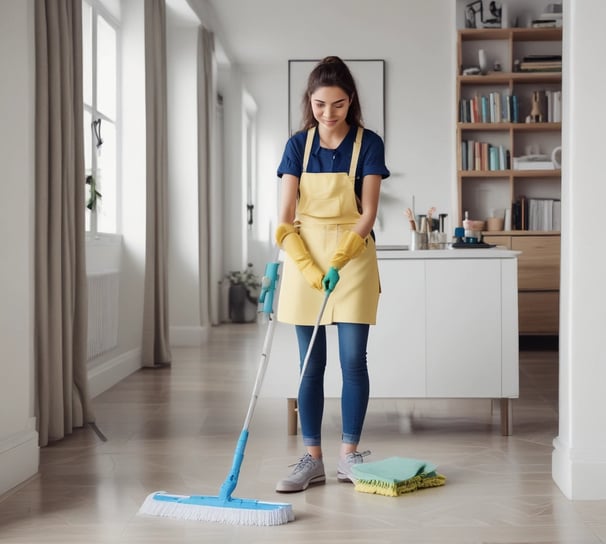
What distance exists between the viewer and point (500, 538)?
7.59 ft

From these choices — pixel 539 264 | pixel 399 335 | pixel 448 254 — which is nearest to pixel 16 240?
pixel 399 335

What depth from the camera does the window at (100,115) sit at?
16.7ft

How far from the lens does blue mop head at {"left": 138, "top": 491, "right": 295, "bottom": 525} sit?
2.40m

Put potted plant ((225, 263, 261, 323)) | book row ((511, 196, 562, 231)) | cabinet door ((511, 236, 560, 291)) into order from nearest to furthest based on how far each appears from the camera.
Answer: cabinet door ((511, 236, 560, 291)) → book row ((511, 196, 562, 231)) → potted plant ((225, 263, 261, 323))

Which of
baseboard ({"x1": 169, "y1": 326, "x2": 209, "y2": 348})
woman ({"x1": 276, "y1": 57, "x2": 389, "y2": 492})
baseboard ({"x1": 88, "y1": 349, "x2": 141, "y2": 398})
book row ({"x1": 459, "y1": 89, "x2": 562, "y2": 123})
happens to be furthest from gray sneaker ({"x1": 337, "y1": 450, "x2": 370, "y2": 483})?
book row ({"x1": 459, "y1": 89, "x2": 562, "y2": 123})

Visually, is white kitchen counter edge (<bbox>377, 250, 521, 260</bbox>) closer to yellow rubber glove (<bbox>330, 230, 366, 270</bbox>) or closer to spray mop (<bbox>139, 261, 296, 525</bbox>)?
yellow rubber glove (<bbox>330, 230, 366, 270</bbox>)

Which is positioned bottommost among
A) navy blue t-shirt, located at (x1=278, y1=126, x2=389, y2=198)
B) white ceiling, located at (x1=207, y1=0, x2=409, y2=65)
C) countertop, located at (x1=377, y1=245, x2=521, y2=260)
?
countertop, located at (x1=377, y1=245, x2=521, y2=260)

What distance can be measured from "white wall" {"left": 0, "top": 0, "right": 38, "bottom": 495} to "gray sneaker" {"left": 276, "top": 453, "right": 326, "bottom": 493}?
87 cm

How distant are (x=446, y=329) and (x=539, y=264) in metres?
3.41

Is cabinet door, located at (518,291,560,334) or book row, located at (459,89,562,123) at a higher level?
book row, located at (459,89,562,123)

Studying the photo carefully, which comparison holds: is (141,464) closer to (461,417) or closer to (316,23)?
(461,417)

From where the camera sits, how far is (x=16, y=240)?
290 centimetres

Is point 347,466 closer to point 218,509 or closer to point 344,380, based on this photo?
point 344,380

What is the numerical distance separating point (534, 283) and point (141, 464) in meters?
4.39
